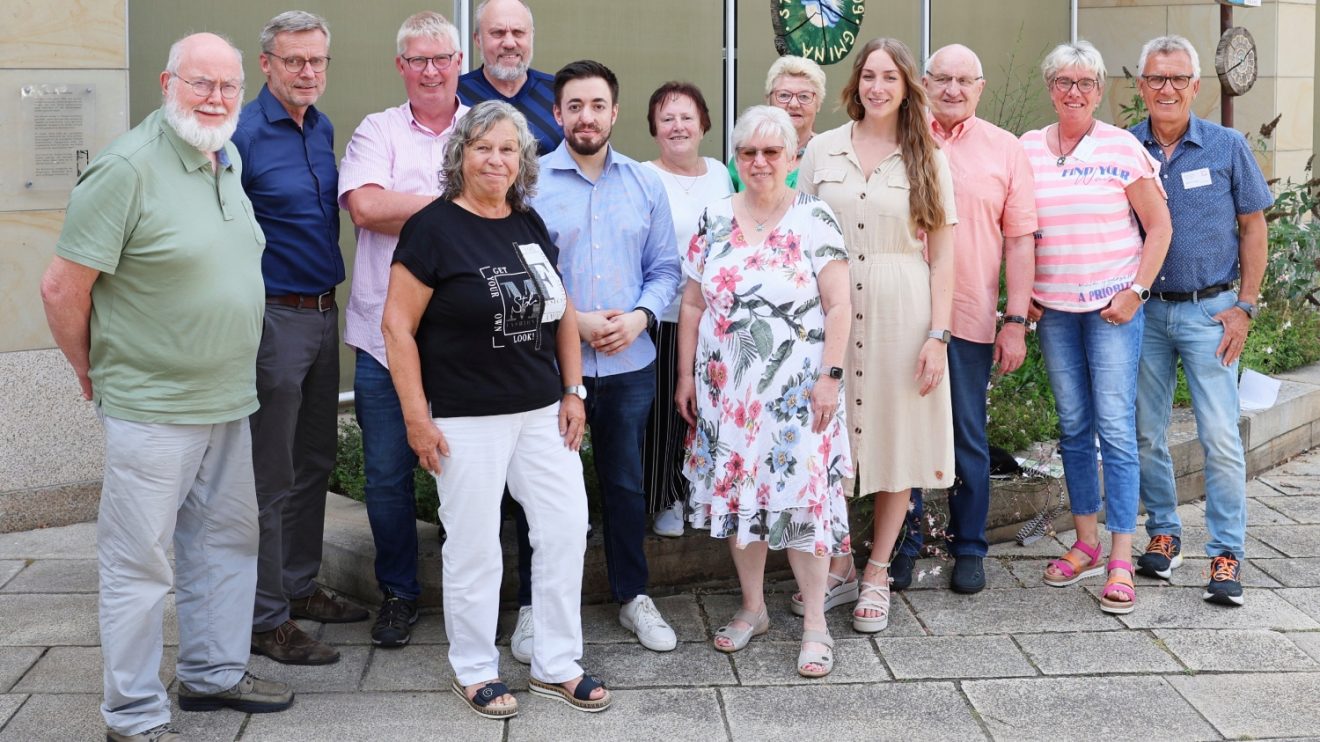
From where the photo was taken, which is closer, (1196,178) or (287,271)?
(287,271)

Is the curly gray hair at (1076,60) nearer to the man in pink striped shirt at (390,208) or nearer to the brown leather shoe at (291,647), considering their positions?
the man in pink striped shirt at (390,208)

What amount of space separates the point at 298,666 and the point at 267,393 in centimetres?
92

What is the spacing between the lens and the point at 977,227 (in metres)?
5.10

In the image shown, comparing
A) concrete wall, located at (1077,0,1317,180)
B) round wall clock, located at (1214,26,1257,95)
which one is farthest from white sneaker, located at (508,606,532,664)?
concrete wall, located at (1077,0,1317,180)

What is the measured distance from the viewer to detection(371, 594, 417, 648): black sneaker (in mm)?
4805

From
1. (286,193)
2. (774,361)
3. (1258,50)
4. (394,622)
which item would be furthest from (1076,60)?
→ (1258,50)

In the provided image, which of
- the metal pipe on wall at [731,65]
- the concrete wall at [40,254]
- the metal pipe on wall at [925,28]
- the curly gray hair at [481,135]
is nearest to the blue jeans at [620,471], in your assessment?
the curly gray hair at [481,135]

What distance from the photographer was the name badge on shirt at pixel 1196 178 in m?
5.29

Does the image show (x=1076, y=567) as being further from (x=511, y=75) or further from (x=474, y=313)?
(x=511, y=75)

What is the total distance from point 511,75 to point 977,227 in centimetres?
→ 174

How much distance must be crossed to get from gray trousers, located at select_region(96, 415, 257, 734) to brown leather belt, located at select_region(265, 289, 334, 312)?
0.50m

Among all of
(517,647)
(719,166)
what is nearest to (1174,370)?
(719,166)

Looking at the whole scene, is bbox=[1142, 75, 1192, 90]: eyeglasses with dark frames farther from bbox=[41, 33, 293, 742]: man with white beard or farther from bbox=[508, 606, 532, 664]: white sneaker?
bbox=[41, 33, 293, 742]: man with white beard

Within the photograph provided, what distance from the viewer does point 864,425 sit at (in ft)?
16.4
